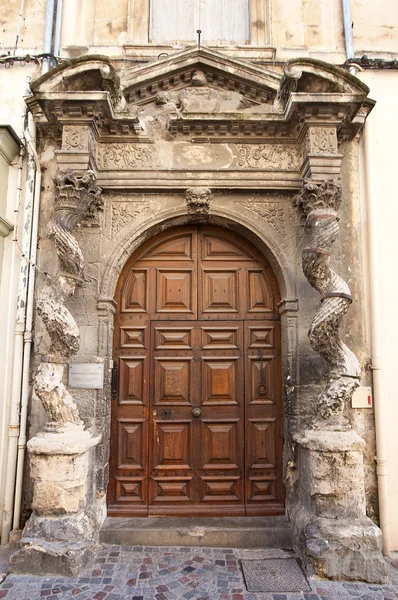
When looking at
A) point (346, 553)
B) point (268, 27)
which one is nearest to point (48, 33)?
point (268, 27)

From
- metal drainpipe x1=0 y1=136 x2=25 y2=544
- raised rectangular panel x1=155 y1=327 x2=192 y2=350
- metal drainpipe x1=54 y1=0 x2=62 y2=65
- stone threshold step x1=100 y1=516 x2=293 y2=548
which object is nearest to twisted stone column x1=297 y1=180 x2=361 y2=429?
stone threshold step x1=100 y1=516 x2=293 y2=548

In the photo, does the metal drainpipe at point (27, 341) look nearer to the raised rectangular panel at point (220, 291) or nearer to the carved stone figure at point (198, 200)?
the carved stone figure at point (198, 200)

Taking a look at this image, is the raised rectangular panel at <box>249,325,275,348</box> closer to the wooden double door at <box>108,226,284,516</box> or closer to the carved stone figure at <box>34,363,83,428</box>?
the wooden double door at <box>108,226,284,516</box>

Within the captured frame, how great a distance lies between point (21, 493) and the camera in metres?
4.11

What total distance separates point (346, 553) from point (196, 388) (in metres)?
1.90

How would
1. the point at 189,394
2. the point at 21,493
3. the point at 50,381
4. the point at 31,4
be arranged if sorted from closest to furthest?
1. the point at 50,381
2. the point at 21,493
3. the point at 189,394
4. the point at 31,4

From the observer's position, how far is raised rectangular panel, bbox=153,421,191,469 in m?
4.36

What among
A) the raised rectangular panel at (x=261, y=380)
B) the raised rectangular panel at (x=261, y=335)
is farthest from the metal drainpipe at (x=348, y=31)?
the raised rectangular panel at (x=261, y=380)

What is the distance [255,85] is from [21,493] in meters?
4.61

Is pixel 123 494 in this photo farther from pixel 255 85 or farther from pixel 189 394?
pixel 255 85

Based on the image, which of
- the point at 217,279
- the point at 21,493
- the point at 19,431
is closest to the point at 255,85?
the point at 217,279

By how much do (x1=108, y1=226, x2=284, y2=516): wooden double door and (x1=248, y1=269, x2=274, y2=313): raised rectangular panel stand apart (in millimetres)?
11

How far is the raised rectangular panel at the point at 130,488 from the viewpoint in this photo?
14.1ft

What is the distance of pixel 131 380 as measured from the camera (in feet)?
14.5
